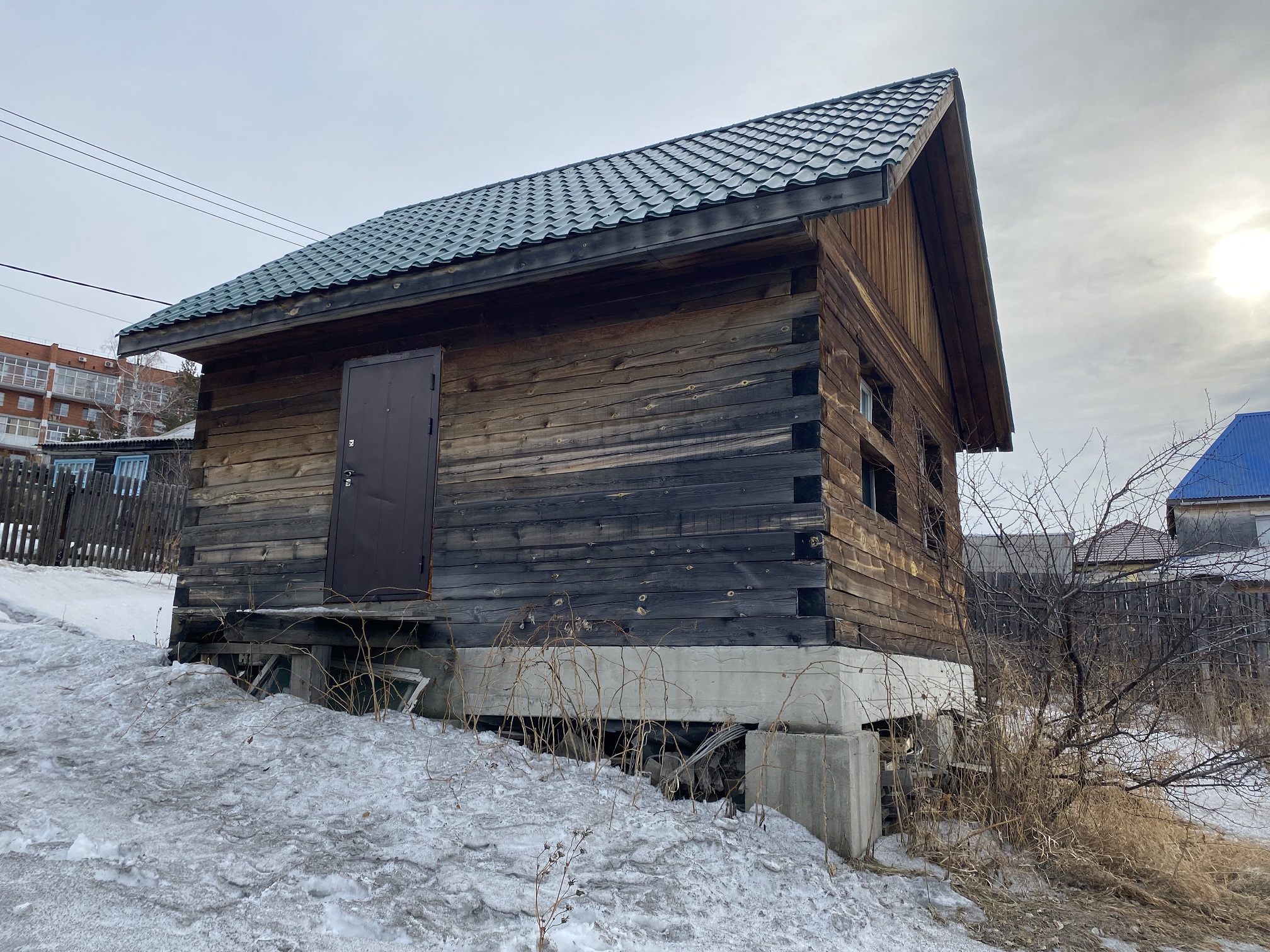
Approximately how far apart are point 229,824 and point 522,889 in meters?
1.59

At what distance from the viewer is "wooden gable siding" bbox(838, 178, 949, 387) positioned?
736 centimetres

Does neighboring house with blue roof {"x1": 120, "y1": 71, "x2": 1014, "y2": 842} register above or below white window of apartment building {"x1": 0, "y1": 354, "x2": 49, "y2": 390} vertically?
below

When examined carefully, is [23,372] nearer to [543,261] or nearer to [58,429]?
[58,429]

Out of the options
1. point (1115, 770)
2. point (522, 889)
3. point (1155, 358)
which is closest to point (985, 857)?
point (1115, 770)

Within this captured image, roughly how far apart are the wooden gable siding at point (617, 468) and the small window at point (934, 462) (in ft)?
15.1

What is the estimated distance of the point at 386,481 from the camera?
7.10 metres

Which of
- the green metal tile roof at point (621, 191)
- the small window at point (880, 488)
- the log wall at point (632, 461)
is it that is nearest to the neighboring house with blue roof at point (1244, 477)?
→ the small window at point (880, 488)

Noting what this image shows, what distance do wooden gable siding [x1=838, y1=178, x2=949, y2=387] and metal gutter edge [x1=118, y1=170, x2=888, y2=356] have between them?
155cm

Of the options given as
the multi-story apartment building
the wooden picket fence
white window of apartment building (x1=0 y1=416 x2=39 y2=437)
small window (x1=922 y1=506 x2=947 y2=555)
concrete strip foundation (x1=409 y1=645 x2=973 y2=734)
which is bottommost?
concrete strip foundation (x1=409 y1=645 x2=973 y2=734)

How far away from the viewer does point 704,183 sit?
241 inches

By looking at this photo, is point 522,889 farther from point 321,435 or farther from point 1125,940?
point 321,435

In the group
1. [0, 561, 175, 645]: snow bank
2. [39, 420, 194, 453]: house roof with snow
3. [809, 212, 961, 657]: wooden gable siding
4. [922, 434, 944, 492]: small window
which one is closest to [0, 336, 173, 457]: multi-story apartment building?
[39, 420, 194, 453]: house roof with snow

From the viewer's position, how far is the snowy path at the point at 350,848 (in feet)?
11.4

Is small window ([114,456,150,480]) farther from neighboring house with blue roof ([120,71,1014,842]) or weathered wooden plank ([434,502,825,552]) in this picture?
weathered wooden plank ([434,502,825,552])
